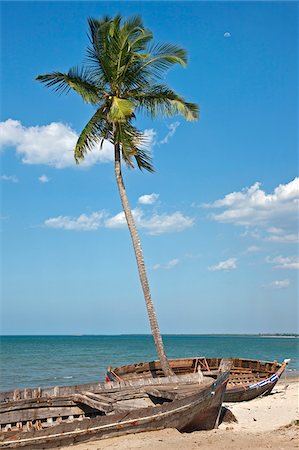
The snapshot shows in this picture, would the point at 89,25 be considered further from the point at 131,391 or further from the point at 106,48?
the point at 131,391

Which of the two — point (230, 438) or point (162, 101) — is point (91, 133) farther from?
point (230, 438)

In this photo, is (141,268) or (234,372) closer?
(141,268)

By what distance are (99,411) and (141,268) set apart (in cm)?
518

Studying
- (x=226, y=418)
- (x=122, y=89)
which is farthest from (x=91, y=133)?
(x=226, y=418)

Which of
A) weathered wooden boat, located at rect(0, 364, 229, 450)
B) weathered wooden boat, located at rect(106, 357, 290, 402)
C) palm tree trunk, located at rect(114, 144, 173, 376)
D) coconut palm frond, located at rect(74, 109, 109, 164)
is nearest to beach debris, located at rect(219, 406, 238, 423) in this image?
weathered wooden boat, located at rect(0, 364, 229, 450)

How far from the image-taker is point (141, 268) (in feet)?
50.9

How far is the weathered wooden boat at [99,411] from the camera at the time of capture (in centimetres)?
954

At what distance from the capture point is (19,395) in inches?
442

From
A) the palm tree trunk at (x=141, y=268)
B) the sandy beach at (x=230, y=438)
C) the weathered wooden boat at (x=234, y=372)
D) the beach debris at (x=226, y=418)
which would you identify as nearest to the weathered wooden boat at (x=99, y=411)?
the sandy beach at (x=230, y=438)

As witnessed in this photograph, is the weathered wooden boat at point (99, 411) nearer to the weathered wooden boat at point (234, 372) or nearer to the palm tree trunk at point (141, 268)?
the palm tree trunk at point (141, 268)

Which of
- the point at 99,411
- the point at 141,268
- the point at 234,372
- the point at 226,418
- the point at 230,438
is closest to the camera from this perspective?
the point at 230,438

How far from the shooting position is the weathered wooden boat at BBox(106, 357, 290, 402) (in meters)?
17.8

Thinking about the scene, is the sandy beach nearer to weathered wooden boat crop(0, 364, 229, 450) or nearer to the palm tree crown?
weathered wooden boat crop(0, 364, 229, 450)

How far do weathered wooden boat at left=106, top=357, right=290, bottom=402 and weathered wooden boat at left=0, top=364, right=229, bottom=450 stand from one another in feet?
14.4
